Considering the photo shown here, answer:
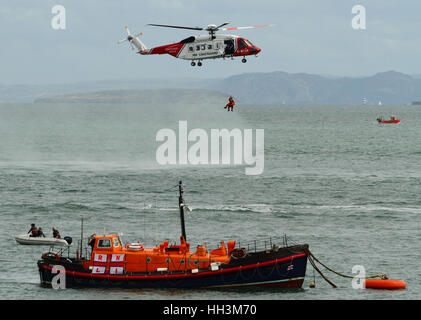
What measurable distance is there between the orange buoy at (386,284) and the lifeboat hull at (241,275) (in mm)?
6260

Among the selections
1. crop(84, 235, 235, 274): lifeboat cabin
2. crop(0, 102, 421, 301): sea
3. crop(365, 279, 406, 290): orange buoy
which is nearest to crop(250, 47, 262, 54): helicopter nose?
crop(84, 235, 235, 274): lifeboat cabin

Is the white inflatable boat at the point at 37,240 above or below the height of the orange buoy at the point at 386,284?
above

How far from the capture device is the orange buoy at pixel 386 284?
61.7 m

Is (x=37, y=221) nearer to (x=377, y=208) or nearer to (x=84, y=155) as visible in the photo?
(x=377, y=208)

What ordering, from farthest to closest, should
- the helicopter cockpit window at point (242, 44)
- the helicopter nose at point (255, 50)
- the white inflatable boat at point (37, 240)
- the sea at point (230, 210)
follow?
the white inflatable boat at point (37, 240) < the helicopter nose at point (255, 50) < the helicopter cockpit window at point (242, 44) < the sea at point (230, 210)

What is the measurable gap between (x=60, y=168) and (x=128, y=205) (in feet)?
166

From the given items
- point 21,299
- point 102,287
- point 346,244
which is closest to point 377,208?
point 346,244

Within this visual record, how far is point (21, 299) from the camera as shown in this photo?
58625 mm

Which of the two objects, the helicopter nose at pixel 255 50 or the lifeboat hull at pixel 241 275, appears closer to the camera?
the lifeboat hull at pixel 241 275

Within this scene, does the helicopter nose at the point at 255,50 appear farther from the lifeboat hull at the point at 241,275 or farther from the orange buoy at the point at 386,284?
the orange buoy at the point at 386,284

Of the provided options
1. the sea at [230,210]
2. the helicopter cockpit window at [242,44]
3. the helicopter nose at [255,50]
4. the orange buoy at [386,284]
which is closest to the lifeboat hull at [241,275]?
the sea at [230,210]

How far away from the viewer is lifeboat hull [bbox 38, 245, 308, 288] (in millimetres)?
60812

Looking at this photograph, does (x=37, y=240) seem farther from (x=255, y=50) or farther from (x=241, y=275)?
(x=255, y=50)
